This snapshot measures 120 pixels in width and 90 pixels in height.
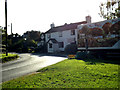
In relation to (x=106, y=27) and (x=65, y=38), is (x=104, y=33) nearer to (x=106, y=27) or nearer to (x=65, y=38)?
(x=106, y=27)

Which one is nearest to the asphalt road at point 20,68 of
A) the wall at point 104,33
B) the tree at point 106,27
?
the wall at point 104,33

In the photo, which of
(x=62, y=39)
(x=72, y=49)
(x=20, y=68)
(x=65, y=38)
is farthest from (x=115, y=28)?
(x=62, y=39)

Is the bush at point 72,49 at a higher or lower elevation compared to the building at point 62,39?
lower

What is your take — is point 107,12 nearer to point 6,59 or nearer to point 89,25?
point 89,25

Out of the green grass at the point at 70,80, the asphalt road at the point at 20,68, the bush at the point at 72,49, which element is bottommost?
the asphalt road at the point at 20,68

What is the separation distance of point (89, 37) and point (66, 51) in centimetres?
1170

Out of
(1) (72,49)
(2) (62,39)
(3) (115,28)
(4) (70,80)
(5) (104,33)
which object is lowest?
(4) (70,80)

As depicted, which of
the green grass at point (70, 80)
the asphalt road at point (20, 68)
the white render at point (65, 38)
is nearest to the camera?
the green grass at point (70, 80)

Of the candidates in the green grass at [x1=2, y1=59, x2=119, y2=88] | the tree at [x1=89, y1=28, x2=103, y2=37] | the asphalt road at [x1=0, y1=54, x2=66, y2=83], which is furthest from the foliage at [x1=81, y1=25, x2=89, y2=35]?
the green grass at [x1=2, y1=59, x2=119, y2=88]

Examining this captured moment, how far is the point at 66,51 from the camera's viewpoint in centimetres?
3041

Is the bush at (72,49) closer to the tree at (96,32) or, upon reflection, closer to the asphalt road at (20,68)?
the tree at (96,32)

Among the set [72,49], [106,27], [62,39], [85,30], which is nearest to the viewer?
[106,27]

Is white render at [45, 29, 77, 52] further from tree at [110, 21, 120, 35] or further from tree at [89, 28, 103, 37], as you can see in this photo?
tree at [110, 21, 120, 35]

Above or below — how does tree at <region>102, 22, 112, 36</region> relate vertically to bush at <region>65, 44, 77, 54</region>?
above
